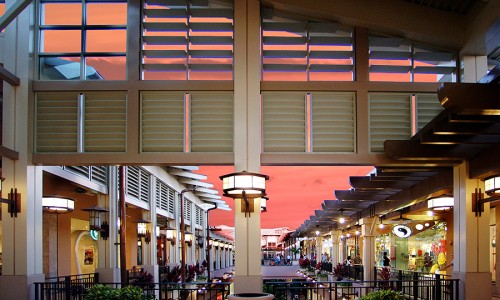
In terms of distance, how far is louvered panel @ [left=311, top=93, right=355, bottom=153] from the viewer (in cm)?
1258

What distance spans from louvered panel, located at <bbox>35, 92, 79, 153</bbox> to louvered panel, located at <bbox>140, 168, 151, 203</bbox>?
10.8 metres

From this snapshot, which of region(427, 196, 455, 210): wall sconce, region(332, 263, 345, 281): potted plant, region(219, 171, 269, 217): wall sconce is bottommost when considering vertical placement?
region(332, 263, 345, 281): potted plant

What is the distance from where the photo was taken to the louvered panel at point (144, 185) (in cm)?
2361

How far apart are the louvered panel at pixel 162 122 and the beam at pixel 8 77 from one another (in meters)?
2.59

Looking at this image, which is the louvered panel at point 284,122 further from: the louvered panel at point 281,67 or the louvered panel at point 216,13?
the louvered panel at point 216,13

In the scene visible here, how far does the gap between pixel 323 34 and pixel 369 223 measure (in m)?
15.5

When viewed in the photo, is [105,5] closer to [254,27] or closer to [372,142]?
[254,27]

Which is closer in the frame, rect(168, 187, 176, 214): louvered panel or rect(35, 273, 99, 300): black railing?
rect(35, 273, 99, 300): black railing

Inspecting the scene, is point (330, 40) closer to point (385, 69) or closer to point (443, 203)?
point (385, 69)

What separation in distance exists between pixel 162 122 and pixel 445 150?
18.6 ft

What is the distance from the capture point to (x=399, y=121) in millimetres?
12664

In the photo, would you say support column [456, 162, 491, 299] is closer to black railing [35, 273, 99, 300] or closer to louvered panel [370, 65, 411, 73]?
louvered panel [370, 65, 411, 73]

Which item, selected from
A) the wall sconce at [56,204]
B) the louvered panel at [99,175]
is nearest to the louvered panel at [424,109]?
the wall sconce at [56,204]

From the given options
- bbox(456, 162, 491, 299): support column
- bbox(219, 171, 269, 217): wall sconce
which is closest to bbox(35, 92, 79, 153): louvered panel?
bbox(219, 171, 269, 217): wall sconce
